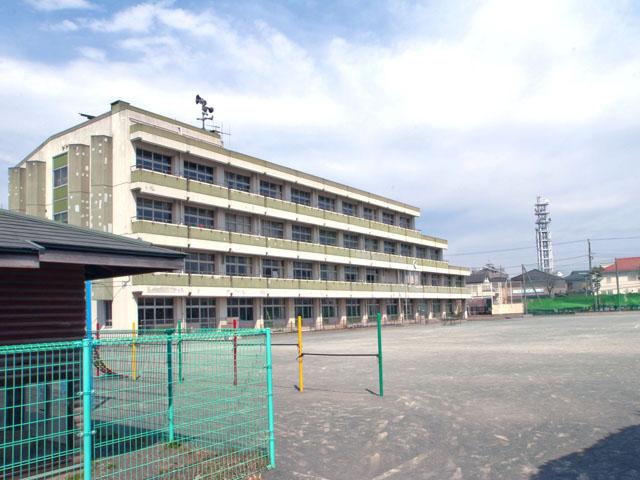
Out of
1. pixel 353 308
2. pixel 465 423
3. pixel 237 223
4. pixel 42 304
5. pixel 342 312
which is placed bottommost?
pixel 465 423

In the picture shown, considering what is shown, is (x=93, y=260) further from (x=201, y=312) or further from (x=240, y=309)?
(x=240, y=309)

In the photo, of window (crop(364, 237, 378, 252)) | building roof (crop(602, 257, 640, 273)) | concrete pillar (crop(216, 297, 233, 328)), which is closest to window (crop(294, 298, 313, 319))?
concrete pillar (crop(216, 297, 233, 328))

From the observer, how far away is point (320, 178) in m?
56.7

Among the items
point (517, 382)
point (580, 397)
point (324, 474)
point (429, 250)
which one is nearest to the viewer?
point (324, 474)

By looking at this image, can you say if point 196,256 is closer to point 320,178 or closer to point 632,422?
point 320,178

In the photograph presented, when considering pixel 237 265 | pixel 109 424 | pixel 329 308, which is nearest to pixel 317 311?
pixel 329 308

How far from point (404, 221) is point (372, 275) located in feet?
39.7

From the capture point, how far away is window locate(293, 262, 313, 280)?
53594 mm

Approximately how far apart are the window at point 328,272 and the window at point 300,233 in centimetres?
362

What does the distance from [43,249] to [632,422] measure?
8.54m

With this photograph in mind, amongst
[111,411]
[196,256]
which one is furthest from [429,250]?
[111,411]

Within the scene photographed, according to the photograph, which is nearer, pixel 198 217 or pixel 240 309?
pixel 198 217

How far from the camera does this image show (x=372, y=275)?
215ft

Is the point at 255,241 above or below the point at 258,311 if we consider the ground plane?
above
